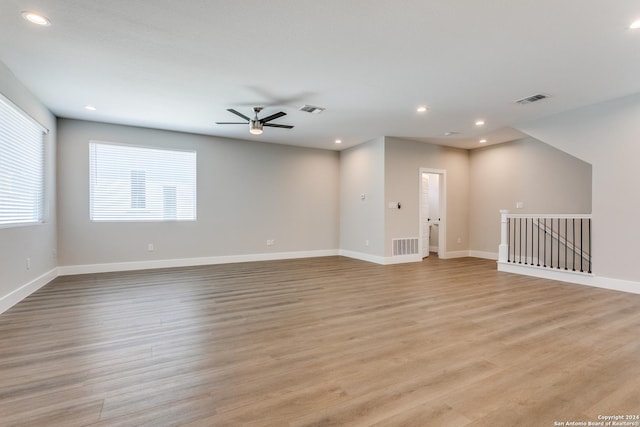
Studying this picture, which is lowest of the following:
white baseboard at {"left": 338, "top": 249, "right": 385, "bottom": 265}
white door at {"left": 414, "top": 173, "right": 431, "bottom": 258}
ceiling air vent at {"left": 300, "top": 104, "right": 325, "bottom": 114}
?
white baseboard at {"left": 338, "top": 249, "right": 385, "bottom": 265}

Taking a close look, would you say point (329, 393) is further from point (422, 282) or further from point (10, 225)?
point (10, 225)

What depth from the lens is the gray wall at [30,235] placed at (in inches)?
143

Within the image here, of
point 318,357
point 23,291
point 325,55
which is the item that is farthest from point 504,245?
point 23,291

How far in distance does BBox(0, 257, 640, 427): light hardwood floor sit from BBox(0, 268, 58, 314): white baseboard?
0.38ft

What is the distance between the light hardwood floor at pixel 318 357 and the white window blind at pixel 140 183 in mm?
1968

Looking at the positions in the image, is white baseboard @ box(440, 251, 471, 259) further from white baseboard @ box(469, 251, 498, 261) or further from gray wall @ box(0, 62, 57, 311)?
gray wall @ box(0, 62, 57, 311)

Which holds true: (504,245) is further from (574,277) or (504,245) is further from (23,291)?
(23,291)

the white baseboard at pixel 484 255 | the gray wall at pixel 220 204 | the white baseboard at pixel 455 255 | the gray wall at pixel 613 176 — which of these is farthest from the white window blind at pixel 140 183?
the gray wall at pixel 613 176

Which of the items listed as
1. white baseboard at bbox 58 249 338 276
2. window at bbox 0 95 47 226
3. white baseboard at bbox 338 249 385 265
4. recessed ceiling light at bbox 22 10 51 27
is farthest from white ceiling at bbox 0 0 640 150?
white baseboard at bbox 338 249 385 265

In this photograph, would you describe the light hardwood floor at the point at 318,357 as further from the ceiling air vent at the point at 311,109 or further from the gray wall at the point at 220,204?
the ceiling air vent at the point at 311,109

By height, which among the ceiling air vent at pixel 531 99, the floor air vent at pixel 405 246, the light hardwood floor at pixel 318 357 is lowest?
the light hardwood floor at pixel 318 357

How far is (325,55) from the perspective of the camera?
3.36 m

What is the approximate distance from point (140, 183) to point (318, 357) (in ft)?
18.1

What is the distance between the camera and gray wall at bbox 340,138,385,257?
707 centimetres
